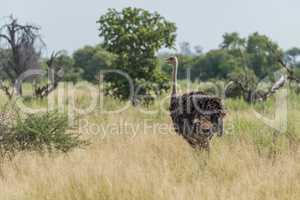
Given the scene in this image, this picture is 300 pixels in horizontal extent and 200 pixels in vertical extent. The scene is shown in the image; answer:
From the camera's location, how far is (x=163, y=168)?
7.23 meters

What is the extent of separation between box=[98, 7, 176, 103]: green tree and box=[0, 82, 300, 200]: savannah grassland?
13.7 feet

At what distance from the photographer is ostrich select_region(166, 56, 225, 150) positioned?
804cm

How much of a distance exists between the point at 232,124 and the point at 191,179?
3421mm

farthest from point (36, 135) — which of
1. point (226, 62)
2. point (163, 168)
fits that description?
point (226, 62)

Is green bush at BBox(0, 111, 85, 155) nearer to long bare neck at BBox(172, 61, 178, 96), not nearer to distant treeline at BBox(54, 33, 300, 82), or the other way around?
long bare neck at BBox(172, 61, 178, 96)

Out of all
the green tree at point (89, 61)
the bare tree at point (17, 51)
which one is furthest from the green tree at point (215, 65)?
the bare tree at point (17, 51)

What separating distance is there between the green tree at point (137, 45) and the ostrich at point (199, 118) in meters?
6.44

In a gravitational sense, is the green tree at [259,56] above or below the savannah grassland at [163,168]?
above

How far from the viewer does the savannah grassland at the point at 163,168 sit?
19.8 ft

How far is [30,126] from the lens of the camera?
333 inches

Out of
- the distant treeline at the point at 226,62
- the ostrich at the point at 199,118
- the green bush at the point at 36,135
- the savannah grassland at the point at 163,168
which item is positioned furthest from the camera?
the distant treeline at the point at 226,62

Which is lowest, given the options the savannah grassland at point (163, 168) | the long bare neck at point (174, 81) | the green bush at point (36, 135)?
the savannah grassland at point (163, 168)

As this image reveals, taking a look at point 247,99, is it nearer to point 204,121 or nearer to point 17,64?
point 17,64

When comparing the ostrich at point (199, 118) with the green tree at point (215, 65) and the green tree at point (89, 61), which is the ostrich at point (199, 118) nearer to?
the green tree at point (215, 65)
